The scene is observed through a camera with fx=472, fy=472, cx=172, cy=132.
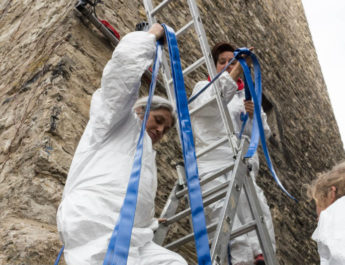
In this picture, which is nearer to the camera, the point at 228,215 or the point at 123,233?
the point at 123,233

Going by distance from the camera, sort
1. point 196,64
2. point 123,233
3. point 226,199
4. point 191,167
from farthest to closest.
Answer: point 196,64, point 226,199, point 191,167, point 123,233

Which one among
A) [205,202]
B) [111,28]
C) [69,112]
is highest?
[111,28]

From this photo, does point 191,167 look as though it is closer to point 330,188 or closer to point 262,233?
point 330,188

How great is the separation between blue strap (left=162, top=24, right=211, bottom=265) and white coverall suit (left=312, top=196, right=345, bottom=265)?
45 centimetres

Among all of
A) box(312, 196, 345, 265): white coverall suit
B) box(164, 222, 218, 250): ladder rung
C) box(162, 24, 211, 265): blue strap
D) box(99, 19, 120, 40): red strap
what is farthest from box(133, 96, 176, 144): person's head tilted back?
box(99, 19, 120, 40): red strap

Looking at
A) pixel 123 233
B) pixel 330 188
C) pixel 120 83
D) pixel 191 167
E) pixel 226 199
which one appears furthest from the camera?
pixel 226 199

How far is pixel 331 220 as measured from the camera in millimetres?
1622

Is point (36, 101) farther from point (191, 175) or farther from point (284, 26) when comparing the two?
point (284, 26)

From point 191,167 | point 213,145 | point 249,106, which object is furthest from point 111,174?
point 249,106

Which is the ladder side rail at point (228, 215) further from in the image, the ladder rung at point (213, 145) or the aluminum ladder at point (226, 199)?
the ladder rung at point (213, 145)

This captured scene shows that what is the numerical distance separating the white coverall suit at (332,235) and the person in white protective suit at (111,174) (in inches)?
18.9

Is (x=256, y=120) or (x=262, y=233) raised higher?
(x=256, y=120)

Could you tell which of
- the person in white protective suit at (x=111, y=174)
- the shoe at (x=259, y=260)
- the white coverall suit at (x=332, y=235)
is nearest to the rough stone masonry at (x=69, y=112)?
the person in white protective suit at (x=111, y=174)

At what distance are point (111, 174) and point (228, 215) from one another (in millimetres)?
595
